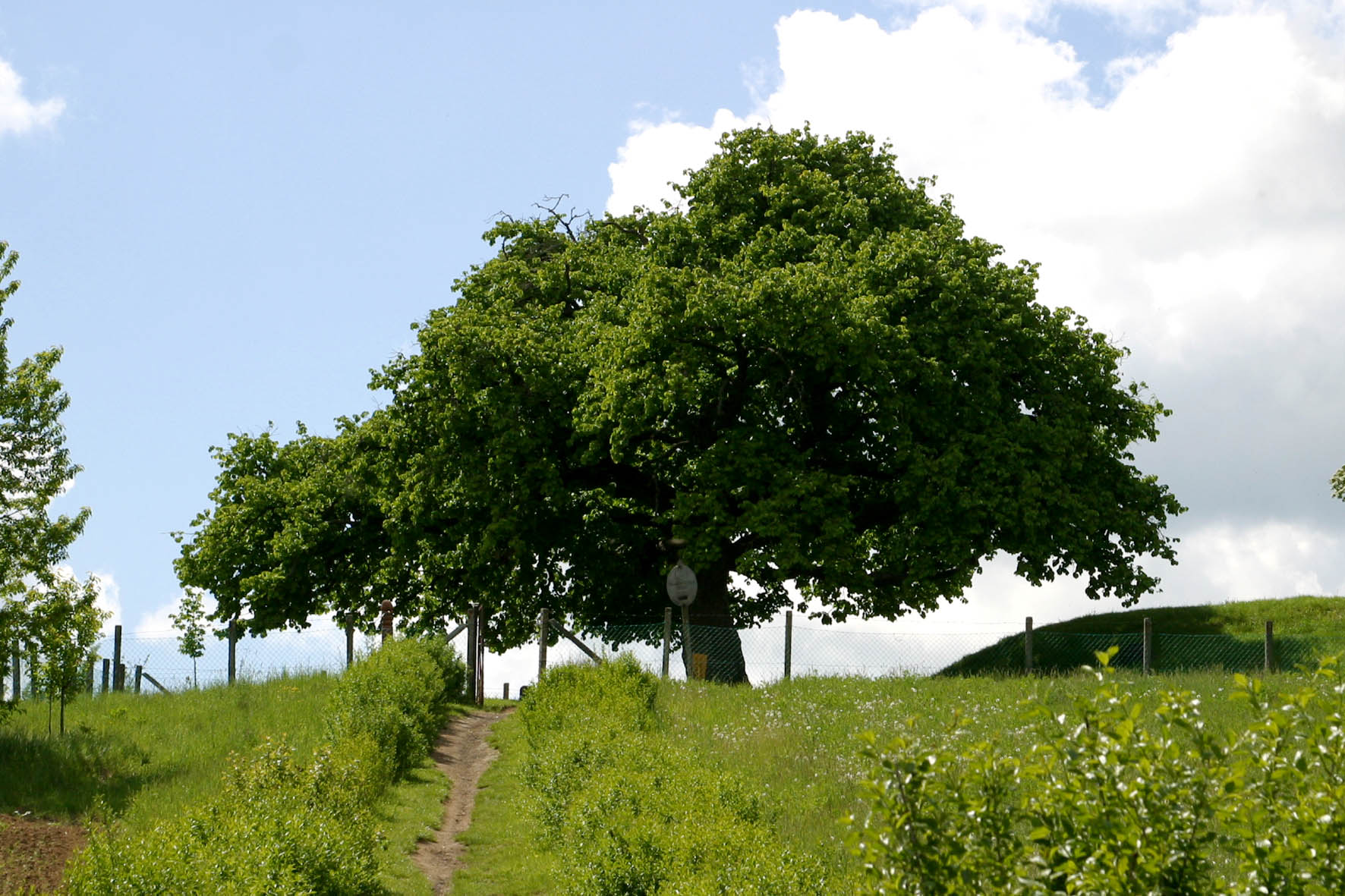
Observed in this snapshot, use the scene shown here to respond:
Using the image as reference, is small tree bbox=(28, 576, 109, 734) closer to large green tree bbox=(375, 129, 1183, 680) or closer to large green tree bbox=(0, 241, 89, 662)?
large green tree bbox=(0, 241, 89, 662)

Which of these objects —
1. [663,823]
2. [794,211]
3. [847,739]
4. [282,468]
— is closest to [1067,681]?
[847,739]

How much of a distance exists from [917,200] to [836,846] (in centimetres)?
2363

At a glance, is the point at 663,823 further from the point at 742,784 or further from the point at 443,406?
the point at 443,406

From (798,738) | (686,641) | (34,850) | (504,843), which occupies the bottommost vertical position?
(504,843)

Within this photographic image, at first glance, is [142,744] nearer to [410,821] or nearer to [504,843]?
[410,821]

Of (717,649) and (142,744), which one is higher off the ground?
(717,649)

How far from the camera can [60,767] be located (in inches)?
713

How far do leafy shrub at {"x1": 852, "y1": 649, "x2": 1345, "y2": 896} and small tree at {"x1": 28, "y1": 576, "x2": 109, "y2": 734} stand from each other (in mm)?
17301

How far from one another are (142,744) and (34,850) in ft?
18.8

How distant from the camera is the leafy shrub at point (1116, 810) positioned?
554cm

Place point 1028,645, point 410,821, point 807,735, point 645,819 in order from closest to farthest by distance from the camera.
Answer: point 645,819 < point 410,821 < point 807,735 < point 1028,645

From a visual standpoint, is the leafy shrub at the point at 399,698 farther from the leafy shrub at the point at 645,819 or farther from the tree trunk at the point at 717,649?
the tree trunk at the point at 717,649

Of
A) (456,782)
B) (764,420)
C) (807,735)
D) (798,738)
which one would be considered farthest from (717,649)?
(798,738)

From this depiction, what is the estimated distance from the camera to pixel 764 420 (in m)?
29.2
